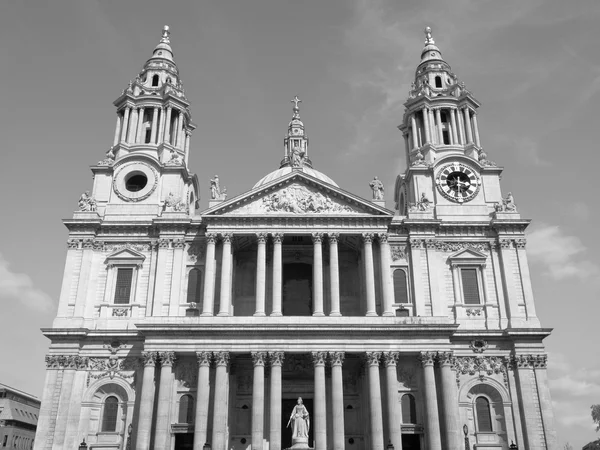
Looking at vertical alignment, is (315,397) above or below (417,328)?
below

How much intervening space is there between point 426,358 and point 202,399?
13.5 meters

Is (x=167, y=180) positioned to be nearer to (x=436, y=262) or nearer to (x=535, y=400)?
(x=436, y=262)

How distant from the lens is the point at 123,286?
41406 mm

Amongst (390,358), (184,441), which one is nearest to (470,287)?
(390,358)

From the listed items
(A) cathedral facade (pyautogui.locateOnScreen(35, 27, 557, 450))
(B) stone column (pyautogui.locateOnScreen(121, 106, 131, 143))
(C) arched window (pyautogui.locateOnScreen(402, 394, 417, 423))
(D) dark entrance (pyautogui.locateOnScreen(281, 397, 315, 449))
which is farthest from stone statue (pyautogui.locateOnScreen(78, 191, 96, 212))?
(C) arched window (pyautogui.locateOnScreen(402, 394, 417, 423))

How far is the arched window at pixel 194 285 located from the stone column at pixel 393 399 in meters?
13.0

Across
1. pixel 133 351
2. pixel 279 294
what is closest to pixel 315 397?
pixel 279 294

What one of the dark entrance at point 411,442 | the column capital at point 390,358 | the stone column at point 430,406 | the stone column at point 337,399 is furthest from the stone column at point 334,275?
the dark entrance at point 411,442

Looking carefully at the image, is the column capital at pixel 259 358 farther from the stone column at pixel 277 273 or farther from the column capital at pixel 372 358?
the column capital at pixel 372 358

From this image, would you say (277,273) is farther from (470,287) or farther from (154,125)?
(154,125)

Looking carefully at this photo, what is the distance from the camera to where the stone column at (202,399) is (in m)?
34.5

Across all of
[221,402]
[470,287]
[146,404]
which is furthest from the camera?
[470,287]

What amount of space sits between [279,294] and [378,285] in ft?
22.6

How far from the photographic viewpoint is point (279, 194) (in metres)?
42.2
